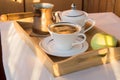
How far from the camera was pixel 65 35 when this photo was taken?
2.86ft

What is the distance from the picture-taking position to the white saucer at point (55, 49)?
0.91 meters

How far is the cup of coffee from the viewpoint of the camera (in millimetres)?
886

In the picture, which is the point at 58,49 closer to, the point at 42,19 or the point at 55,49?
the point at 55,49

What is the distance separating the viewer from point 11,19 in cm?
134

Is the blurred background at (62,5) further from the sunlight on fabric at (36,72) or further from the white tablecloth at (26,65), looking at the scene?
the sunlight on fabric at (36,72)

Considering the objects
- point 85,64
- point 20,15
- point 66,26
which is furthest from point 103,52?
point 20,15

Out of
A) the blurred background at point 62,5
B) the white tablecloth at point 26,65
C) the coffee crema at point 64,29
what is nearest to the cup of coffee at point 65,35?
the coffee crema at point 64,29

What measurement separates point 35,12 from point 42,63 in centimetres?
30

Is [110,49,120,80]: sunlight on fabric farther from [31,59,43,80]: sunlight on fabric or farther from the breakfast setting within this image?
[31,59,43,80]: sunlight on fabric

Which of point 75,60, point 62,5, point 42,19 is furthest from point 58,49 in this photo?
point 62,5

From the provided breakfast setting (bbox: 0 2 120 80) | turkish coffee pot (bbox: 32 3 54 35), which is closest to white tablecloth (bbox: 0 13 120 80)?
breakfast setting (bbox: 0 2 120 80)

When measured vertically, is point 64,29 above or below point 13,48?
above

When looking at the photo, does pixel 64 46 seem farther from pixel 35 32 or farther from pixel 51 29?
pixel 35 32

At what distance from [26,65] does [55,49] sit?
132 millimetres
